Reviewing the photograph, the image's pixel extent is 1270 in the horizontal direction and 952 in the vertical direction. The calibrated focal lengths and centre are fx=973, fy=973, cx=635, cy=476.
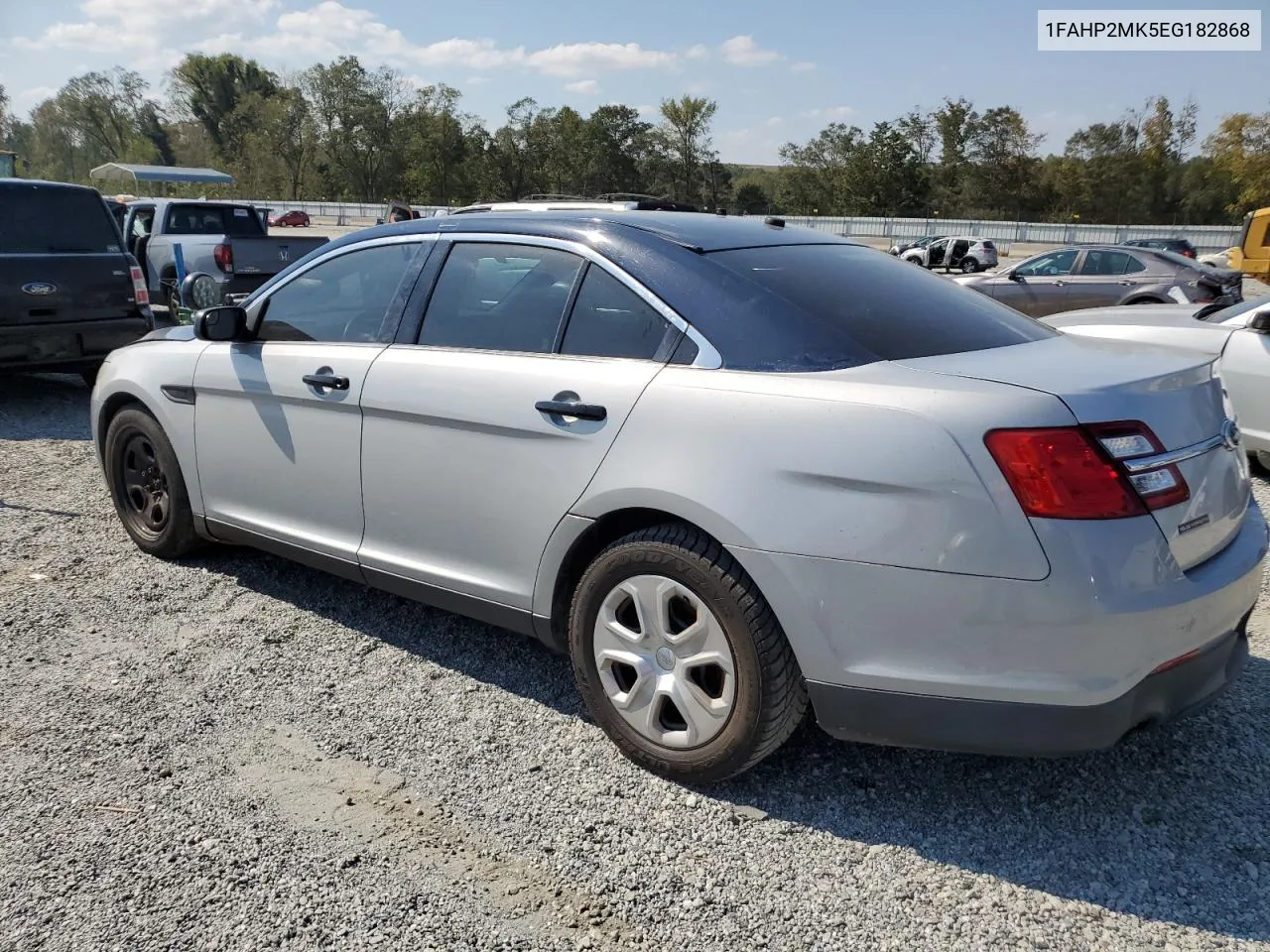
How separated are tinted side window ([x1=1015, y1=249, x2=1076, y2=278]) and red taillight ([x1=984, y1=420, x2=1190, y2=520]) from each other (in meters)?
14.3

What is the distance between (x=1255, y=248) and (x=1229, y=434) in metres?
22.3

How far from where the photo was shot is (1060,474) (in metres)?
2.24

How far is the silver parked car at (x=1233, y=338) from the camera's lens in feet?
19.9

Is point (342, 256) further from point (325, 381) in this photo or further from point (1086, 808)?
point (1086, 808)

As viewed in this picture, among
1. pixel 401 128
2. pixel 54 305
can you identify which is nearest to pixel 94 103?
pixel 401 128

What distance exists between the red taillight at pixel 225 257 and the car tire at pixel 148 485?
7.10m

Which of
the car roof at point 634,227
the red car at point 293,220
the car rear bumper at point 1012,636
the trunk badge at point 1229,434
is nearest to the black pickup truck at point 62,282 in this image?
the car roof at point 634,227

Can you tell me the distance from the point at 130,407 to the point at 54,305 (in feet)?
14.4

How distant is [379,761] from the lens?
2.99 metres

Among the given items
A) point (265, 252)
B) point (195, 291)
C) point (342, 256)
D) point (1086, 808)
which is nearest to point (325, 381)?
point (342, 256)

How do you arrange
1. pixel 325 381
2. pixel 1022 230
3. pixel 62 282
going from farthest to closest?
pixel 1022 230 → pixel 62 282 → pixel 325 381

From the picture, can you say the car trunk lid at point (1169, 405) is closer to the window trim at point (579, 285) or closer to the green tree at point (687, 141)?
the window trim at point (579, 285)

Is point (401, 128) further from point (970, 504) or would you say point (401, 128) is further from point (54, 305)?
point (970, 504)

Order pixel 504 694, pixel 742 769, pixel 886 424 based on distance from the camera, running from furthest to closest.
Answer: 1. pixel 504 694
2. pixel 742 769
3. pixel 886 424
